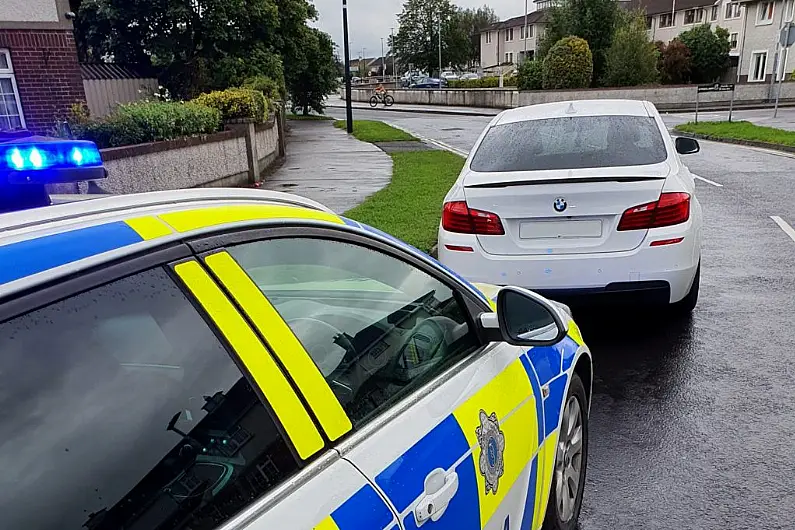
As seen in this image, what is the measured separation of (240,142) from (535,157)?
A: 30.1 feet

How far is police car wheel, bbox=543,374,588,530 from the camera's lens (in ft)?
8.64

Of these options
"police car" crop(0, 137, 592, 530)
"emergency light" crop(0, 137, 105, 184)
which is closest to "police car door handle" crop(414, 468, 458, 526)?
"police car" crop(0, 137, 592, 530)

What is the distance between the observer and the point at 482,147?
531 cm

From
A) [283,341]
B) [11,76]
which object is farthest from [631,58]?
[283,341]

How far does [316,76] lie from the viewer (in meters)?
32.1

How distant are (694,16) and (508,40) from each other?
2958 centimetres

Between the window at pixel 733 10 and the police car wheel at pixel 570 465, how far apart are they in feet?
196

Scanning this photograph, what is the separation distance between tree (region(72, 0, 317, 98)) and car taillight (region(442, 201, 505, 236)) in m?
16.5

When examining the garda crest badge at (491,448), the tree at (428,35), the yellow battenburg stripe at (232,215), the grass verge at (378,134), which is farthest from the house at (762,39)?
the yellow battenburg stripe at (232,215)

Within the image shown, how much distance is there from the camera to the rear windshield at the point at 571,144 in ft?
15.8

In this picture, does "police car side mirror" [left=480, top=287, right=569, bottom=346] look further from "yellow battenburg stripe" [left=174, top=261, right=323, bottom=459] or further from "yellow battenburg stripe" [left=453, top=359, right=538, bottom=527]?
"yellow battenburg stripe" [left=174, top=261, right=323, bottom=459]

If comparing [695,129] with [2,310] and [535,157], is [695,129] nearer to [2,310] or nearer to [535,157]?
[535,157]

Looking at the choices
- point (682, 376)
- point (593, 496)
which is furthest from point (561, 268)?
point (593, 496)

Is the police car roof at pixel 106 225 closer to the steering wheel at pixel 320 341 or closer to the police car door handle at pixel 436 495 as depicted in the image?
the steering wheel at pixel 320 341
